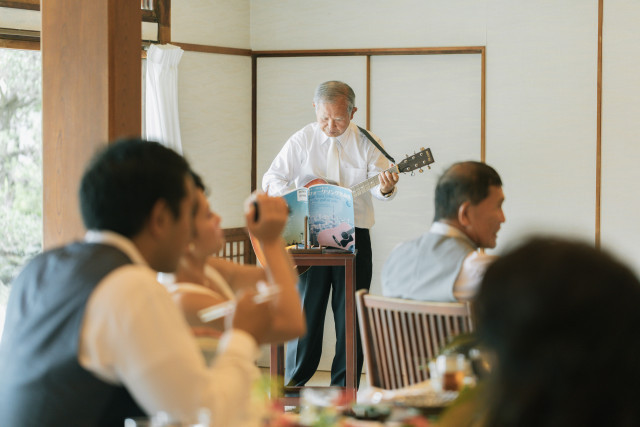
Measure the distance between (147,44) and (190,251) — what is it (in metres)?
3.04

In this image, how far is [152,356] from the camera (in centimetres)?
119

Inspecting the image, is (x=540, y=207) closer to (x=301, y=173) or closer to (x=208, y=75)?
(x=301, y=173)

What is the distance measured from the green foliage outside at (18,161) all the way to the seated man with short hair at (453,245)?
8.62 feet

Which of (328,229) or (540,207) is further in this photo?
(540,207)

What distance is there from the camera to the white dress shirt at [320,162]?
13.8 feet

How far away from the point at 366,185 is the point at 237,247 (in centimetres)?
141

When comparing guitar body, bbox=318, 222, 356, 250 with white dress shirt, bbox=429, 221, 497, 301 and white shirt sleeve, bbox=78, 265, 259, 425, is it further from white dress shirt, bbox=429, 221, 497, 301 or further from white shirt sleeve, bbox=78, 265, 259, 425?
white shirt sleeve, bbox=78, 265, 259, 425

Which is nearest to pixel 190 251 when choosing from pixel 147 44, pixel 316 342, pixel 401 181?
pixel 316 342

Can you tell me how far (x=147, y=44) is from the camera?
464cm

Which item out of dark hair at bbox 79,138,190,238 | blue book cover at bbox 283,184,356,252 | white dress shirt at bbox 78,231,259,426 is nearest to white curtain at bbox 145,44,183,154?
blue book cover at bbox 283,184,356,252

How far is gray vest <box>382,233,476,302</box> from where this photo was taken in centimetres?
219

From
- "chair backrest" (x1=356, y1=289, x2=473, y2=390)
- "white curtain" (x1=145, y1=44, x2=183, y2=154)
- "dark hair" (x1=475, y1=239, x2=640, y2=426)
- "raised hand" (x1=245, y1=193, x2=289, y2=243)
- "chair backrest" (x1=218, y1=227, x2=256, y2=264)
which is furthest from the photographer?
"chair backrest" (x1=218, y1=227, x2=256, y2=264)

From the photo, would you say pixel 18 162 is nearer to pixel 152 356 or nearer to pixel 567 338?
pixel 152 356

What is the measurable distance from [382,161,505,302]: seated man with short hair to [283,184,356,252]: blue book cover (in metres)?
1.29
